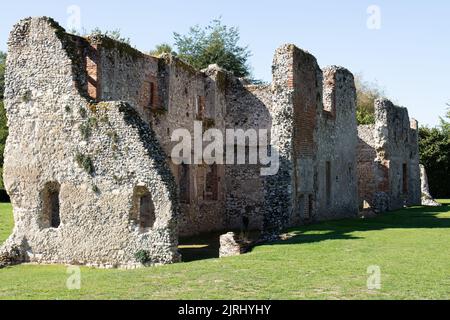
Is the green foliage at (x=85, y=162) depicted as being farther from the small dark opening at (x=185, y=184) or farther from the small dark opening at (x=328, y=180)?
the small dark opening at (x=328, y=180)

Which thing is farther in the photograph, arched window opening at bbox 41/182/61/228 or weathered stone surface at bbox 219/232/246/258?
arched window opening at bbox 41/182/61/228

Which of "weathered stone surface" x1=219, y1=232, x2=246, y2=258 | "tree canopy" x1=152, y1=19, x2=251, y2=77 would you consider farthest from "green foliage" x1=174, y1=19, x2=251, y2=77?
"weathered stone surface" x1=219, y1=232, x2=246, y2=258

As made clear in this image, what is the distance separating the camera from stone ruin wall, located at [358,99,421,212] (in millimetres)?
33344

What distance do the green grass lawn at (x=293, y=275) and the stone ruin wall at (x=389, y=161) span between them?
13442 mm

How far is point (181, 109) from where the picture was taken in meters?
25.6

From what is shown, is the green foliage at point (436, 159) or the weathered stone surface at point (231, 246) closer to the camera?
Result: the weathered stone surface at point (231, 246)

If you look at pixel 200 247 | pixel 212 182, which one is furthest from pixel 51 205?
pixel 212 182

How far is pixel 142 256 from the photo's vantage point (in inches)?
688

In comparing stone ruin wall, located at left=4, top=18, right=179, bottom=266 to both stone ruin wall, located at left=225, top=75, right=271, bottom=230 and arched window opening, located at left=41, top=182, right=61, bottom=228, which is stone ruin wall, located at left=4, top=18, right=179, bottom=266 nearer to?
arched window opening, located at left=41, top=182, right=61, bottom=228

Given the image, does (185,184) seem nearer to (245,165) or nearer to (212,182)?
(212,182)

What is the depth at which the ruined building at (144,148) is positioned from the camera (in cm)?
1806

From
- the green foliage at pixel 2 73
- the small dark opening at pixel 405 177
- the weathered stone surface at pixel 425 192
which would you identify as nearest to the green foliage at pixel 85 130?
the small dark opening at pixel 405 177

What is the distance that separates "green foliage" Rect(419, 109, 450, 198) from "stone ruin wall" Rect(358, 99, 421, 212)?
6.04 metres

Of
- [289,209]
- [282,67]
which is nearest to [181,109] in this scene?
[282,67]
